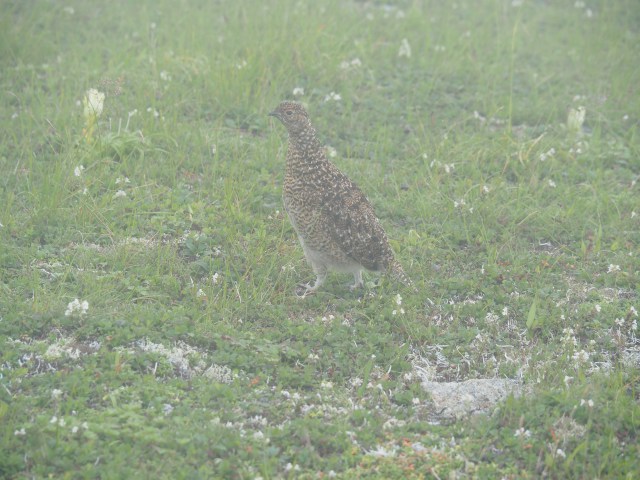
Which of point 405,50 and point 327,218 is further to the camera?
point 405,50

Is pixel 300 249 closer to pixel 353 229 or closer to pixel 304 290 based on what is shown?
pixel 304 290

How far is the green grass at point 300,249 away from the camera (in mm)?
5141

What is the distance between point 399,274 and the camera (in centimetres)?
703

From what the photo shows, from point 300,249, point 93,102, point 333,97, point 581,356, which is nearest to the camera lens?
point 581,356

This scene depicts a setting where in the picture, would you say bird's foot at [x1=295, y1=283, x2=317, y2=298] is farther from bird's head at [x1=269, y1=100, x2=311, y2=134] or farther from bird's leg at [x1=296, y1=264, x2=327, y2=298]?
bird's head at [x1=269, y1=100, x2=311, y2=134]

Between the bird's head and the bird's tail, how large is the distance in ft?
4.47

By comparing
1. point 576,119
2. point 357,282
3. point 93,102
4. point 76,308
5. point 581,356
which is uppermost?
point 576,119

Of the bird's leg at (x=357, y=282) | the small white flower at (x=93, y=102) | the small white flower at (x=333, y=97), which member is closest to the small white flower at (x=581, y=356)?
the bird's leg at (x=357, y=282)

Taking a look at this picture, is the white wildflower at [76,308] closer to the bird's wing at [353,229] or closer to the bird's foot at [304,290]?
the bird's foot at [304,290]

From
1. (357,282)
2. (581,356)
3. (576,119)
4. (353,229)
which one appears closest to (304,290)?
(357,282)

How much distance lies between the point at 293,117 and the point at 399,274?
1.59 metres

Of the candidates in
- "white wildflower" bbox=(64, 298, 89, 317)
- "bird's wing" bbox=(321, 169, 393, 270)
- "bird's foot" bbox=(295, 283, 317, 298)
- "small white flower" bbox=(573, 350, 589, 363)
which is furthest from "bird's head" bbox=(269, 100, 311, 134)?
"small white flower" bbox=(573, 350, 589, 363)

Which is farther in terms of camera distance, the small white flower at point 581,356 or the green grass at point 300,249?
the small white flower at point 581,356

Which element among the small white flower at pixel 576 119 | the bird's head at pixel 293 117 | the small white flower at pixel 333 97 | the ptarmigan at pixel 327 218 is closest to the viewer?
the ptarmigan at pixel 327 218
